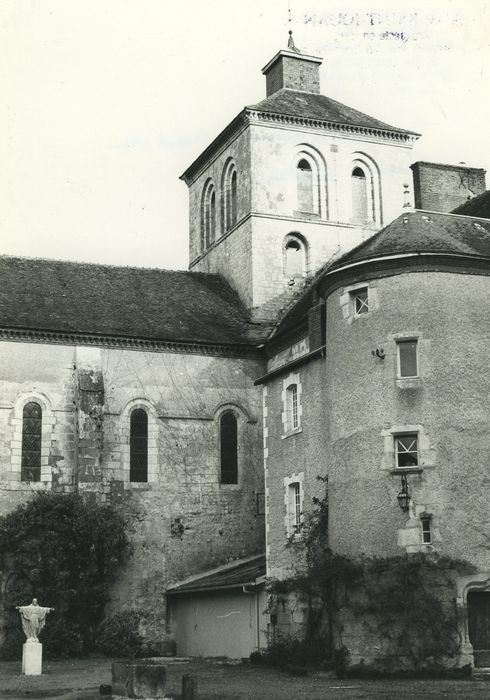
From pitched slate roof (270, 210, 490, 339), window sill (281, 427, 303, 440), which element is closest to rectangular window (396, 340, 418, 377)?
pitched slate roof (270, 210, 490, 339)

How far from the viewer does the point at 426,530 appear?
21.9m

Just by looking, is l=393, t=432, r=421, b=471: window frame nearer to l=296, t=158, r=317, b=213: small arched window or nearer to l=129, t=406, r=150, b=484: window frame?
l=129, t=406, r=150, b=484: window frame

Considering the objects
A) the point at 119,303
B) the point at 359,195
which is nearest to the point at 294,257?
the point at 359,195

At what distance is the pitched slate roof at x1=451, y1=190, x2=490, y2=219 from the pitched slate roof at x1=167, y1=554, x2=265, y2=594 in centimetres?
1182

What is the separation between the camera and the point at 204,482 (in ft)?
110

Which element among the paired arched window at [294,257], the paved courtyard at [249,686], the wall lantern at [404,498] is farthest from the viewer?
the paired arched window at [294,257]

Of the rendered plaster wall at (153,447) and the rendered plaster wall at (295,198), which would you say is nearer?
the rendered plaster wall at (153,447)

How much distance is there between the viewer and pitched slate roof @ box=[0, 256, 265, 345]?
1309 inches

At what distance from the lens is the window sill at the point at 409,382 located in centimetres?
2280

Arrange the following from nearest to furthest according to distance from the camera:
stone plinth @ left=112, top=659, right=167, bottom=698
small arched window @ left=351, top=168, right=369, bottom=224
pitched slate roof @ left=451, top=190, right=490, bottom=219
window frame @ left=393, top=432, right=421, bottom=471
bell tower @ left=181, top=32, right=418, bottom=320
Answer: stone plinth @ left=112, top=659, right=167, bottom=698
window frame @ left=393, top=432, right=421, bottom=471
pitched slate roof @ left=451, top=190, right=490, bottom=219
bell tower @ left=181, top=32, right=418, bottom=320
small arched window @ left=351, top=168, right=369, bottom=224

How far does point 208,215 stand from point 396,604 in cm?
2381

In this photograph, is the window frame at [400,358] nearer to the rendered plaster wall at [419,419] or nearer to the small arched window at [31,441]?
the rendered plaster wall at [419,419]

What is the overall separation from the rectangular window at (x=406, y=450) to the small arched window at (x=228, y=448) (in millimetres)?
12040

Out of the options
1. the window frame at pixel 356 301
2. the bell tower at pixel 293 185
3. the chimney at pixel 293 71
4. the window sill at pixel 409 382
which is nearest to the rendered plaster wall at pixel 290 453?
the window frame at pixel 356 301
